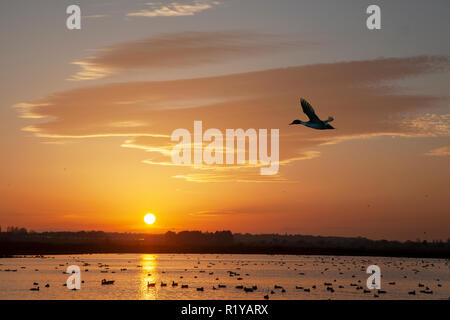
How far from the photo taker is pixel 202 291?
83.6 metres

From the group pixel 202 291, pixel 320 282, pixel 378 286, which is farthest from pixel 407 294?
pixel 202 291

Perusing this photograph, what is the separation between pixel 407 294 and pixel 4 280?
63.6 metres

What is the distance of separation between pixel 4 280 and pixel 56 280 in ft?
28.0
